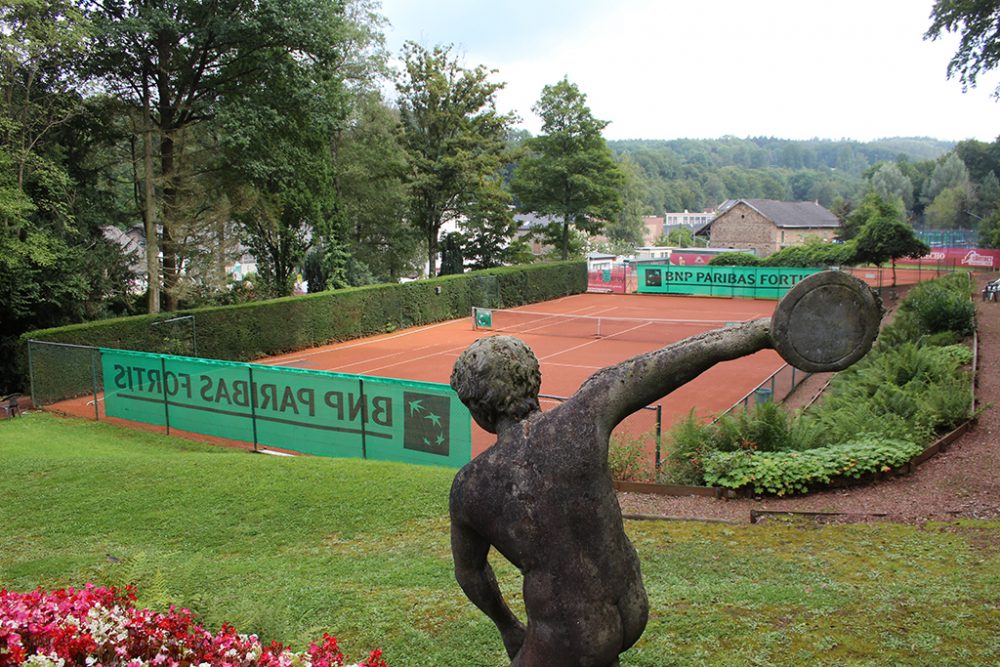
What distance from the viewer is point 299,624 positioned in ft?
21.9

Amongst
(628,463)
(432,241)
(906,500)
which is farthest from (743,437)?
(432,241)

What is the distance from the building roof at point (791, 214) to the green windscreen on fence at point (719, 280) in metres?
33.9

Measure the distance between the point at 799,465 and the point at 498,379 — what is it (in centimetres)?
1007

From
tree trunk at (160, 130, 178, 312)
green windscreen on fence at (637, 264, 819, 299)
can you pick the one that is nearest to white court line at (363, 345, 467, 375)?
tree trunk at (160, 130, 178, 312)

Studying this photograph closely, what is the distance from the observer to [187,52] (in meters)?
→ 29.4

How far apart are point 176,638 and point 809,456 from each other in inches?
406

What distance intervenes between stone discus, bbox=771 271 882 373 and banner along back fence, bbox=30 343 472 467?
34.8 feet

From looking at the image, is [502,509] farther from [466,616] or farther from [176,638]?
[466,616]

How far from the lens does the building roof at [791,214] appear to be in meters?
84.2

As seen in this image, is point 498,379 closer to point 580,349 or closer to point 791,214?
point 580,349

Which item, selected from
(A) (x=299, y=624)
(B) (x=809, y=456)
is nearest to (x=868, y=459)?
(B) (x=809, y=456)

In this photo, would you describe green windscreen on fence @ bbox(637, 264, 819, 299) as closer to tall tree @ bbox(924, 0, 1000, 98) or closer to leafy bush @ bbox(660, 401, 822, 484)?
tall tree @ bbox(924, 0, 1000, 98)

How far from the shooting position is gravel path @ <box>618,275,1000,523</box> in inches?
407

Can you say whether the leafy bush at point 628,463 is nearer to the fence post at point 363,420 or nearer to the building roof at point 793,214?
the fence post at point 363,420
